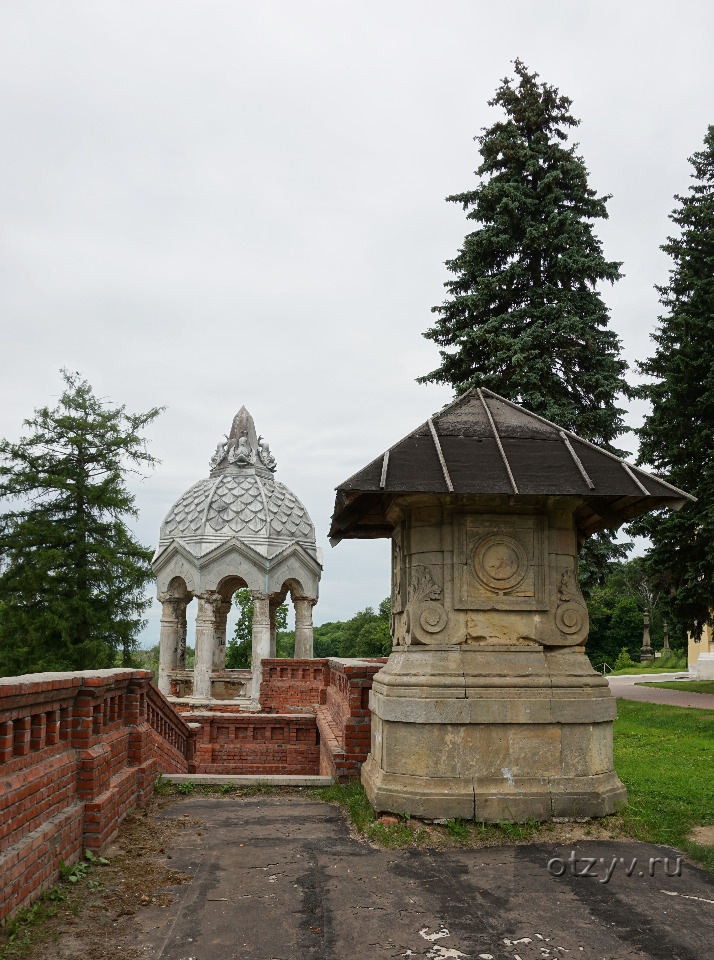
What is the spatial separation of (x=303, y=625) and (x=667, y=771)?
11835 millimetres

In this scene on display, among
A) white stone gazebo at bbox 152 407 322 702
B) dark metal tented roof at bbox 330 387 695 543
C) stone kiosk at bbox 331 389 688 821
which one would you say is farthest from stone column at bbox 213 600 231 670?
stone kiosk at bbox 331 389 688 821

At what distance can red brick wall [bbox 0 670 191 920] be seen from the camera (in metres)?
4.20

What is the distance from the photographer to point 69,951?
3.90 m

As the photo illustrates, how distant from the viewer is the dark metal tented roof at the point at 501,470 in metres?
6.30

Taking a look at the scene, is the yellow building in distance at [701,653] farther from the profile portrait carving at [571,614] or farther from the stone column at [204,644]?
the profile portrait carving at [571,614]

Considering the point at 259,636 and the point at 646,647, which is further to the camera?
the point at 646,647

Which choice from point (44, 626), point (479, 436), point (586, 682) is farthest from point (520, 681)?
point (44, 626)

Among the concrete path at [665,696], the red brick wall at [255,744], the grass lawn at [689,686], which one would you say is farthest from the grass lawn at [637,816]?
the grass lawn at [689,686]

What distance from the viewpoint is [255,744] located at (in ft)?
41.7

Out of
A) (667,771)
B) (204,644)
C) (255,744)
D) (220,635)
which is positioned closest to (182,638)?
(220,635)

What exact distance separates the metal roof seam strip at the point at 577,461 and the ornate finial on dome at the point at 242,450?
16.3 metres

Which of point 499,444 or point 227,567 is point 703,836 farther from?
point 227,567

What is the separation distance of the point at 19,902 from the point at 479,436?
4960mm

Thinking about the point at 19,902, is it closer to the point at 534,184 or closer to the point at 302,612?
the point at 302,612
